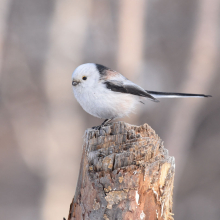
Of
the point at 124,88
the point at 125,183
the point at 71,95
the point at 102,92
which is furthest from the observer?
the point at 71,95

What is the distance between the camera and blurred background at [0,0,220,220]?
5773mm

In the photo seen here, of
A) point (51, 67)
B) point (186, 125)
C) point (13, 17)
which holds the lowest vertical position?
point (186, 125)

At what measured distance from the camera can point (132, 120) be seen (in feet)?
19.0

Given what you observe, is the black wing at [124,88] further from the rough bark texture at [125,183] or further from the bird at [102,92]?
the rough bark texture at [125,183]

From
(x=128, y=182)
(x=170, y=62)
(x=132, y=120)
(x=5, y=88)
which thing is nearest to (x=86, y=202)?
(x=128, y=182)

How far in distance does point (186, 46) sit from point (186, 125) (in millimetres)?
1627

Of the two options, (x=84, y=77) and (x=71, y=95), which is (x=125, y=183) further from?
(x=71, y=95)

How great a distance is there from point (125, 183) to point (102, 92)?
3.71ft

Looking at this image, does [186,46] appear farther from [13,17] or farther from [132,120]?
[13,17]

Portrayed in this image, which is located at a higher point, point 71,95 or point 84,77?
point 71,95

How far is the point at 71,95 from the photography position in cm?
584

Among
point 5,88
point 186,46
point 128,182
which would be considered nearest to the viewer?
point 128,182

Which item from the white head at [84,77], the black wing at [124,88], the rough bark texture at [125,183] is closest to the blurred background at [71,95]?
the black wing at [124,88]

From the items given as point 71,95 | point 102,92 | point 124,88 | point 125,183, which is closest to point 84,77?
point 102,92
